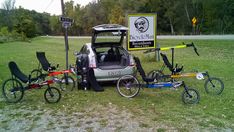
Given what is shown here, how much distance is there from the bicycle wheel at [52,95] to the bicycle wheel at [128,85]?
4.86ft

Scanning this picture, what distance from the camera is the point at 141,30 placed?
9.92 m

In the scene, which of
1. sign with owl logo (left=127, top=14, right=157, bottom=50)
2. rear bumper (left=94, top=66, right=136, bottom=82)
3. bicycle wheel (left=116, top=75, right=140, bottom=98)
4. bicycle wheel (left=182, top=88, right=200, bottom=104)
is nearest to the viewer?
bicycle wheel (left=182, top=88, right=200, bottom=104)

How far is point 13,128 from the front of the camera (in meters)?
4.43

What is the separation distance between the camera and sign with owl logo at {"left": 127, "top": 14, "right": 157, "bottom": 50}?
9859 mm

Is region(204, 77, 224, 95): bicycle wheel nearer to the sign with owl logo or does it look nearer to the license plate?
the license plate

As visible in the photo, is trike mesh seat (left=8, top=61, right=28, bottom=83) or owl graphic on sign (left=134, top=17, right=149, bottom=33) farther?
owl graphic on sign (left=134, top=17, right=149, bottom=33)

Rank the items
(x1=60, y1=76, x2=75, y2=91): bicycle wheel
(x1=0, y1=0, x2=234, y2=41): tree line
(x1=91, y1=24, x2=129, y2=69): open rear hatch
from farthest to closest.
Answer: (x1=0, y1=0, x2=234, y2=41): tree line < (x1=91, y1=24, x2=129, y2=69): open rear hatch < (x1=60, y1=76, x2=75, y2=91): bicycle wheel

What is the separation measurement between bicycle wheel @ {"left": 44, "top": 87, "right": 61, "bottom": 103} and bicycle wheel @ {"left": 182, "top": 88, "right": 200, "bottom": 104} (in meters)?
2.89

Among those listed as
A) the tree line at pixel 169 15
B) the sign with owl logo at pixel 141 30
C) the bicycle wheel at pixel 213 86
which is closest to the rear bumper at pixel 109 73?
the bicycle wheel at pixel 213 86

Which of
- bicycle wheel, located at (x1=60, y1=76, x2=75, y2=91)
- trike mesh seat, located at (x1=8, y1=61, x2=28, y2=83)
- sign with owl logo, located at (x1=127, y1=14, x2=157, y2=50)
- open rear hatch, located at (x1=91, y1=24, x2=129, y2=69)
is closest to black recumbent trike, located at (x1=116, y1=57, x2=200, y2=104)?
open rear hatch, located at (x1=91, y1=24, x2=129, y2=69)

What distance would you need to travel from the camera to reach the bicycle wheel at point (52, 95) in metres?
5.92

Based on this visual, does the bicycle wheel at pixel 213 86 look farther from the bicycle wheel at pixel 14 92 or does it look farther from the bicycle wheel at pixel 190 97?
the bicycle wheel at pixel 14 92

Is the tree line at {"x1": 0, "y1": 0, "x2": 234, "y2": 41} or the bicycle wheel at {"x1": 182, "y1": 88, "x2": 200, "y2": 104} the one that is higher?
the tree line at {"x1": 0, "y1": 0, "x2": 234, "y2": 41}

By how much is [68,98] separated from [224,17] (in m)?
46.3
